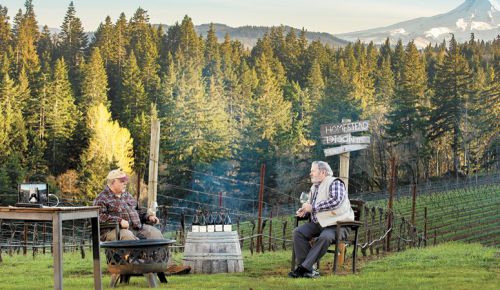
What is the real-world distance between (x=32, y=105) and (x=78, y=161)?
27.1 feet

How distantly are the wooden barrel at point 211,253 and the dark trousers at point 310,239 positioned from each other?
81cm

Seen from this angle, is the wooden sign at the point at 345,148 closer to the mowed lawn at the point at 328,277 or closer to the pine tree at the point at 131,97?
the mowed lawn at the point at 328,277

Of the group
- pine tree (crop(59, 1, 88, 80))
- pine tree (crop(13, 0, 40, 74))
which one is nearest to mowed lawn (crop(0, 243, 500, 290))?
pine tree (crop(13, 0, 40, 74))

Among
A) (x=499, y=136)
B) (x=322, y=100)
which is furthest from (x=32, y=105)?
(x=499, y=136)

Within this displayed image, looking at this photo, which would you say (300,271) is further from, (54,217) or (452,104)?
(452,104)

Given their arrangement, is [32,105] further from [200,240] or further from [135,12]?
[200,240]

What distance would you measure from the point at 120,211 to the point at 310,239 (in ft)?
6.63

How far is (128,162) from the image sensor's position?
8362cm

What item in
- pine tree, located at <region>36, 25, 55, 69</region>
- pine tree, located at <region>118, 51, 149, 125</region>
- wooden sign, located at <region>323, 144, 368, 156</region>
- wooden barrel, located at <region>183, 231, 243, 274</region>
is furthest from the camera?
pine tree, located at <region>36, 25, 55, 69</region>

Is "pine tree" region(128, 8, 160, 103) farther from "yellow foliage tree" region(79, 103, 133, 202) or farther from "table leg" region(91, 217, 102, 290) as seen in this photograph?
"table leg" region(91, 217, 102, 290)

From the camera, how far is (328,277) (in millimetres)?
9906

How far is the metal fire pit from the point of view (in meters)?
8.84

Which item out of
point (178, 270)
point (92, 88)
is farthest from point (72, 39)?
point (178, 270)

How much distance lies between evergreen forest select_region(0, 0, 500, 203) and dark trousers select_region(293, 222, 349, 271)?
62.7 m
